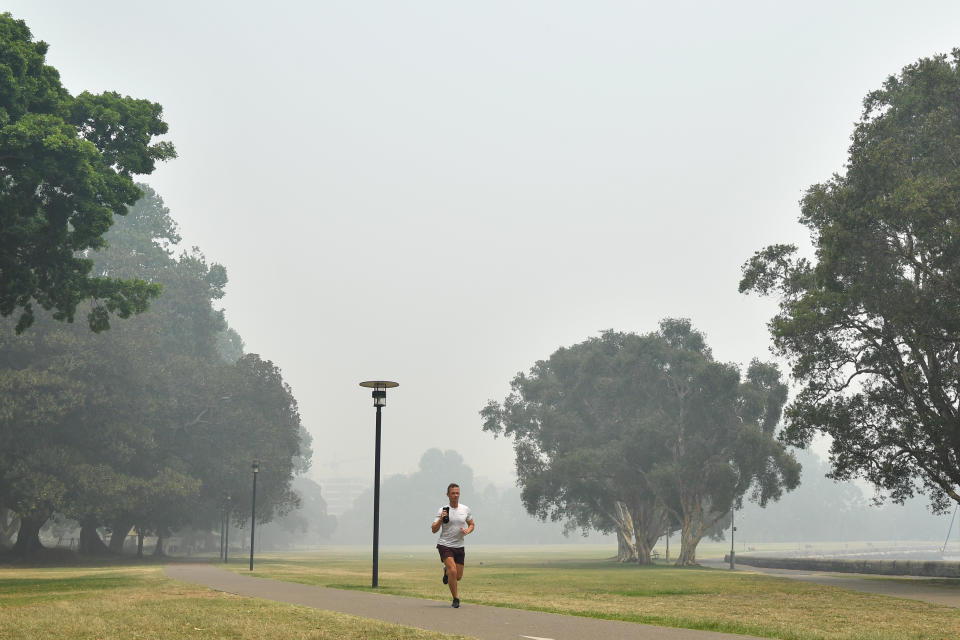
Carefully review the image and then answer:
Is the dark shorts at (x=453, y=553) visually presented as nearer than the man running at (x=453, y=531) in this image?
No

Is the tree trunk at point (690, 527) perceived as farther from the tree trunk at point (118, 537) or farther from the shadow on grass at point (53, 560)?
the tree trunk at point (118, 537)

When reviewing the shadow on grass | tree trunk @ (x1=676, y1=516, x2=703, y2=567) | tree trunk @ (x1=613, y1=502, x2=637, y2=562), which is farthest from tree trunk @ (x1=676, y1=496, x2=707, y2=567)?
the shadow on grass

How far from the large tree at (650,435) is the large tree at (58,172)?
31126 millimetres

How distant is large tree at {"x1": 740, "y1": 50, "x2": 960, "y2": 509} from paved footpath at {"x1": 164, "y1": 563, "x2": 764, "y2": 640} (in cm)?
1940

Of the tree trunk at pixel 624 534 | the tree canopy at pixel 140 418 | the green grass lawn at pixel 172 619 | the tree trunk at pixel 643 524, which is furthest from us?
the tree trunk at pixel 624 534

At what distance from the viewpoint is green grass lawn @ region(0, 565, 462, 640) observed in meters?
10.8

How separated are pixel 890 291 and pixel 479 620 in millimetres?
21794

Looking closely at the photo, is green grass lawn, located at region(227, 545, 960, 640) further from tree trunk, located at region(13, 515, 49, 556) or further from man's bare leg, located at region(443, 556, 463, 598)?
tree trunk, located at region(13, 515, 49, 556)

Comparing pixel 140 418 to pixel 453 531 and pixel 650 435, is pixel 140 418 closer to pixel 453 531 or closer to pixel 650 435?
pixel 650 435

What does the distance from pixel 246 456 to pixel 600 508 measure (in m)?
24.5

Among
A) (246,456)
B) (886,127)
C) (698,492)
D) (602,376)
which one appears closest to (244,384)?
(246,456)

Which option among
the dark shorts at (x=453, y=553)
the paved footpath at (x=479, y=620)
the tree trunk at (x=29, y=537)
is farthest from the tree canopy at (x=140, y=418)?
the dark shorts at (x=453, y=553)

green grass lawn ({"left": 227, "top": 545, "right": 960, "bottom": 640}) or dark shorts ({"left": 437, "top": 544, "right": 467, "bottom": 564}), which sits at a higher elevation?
dark shorts ({"left": 437, "top": 544, "right": 467, "bottom": 564})

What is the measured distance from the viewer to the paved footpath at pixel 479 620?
10.8m
